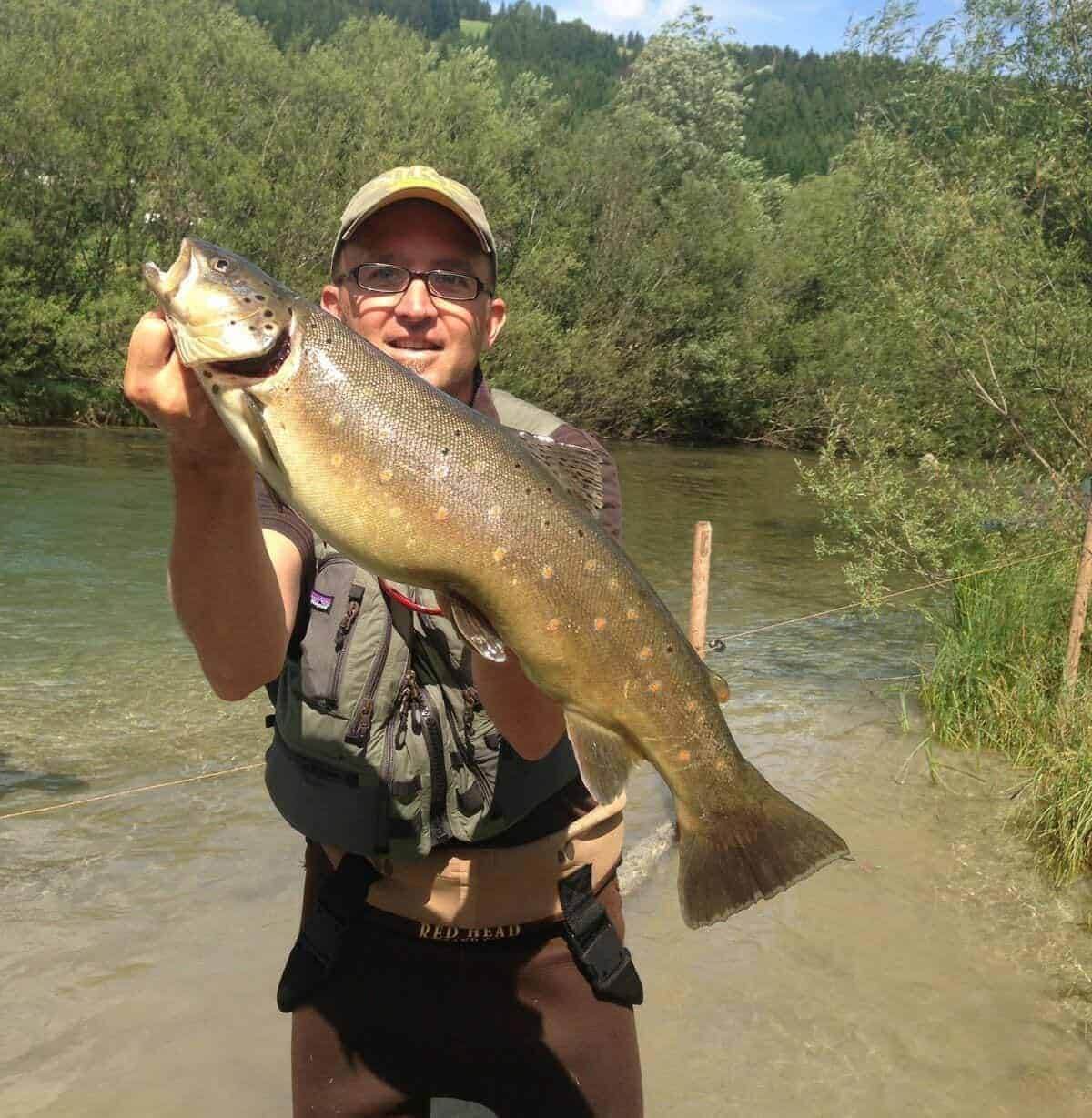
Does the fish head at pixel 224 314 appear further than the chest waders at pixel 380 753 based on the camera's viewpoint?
No

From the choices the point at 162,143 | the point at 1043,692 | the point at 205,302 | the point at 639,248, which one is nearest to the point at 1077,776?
the point at 1043,692

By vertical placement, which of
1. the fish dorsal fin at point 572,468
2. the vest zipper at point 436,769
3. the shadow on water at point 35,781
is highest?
the fish dorsal fin at point 572,468

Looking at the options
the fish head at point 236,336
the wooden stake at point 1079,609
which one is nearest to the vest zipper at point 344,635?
the fish head at point 236,336

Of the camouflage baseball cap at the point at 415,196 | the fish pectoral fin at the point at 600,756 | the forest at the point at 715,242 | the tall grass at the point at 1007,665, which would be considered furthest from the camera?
the forest at the point at 715,242

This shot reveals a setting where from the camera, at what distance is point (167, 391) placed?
191 centimetres

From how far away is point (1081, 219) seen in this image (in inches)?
460

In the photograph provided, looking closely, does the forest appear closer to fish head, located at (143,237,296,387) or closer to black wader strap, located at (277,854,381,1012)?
black wader strap, located at (277,854,381,1012)

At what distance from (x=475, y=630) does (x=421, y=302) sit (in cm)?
100

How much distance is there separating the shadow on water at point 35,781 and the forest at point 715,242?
258 inches

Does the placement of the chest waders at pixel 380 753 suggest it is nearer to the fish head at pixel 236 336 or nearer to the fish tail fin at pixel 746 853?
the fish tail fin at pixel 746 853

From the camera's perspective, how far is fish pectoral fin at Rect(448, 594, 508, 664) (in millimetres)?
2141

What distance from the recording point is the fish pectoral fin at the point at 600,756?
2.26m

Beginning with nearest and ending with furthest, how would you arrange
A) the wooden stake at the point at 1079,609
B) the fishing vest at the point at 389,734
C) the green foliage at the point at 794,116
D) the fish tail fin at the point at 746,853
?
the fish tail fin at the point at 746,853
the fishing vest at the point at 389,734
the wooden stake at the point at 1079,609
the green foliage at the point at 794,116

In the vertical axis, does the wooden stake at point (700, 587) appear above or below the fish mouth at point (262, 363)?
below
